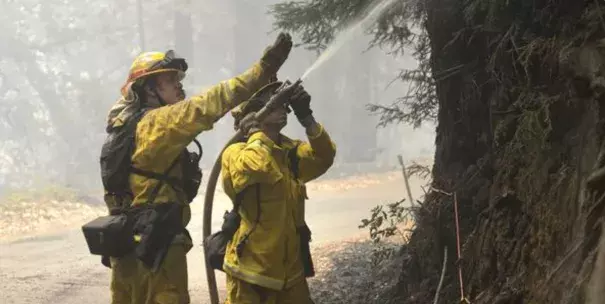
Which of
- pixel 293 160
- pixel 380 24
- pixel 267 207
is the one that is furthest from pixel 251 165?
pixel 380 24

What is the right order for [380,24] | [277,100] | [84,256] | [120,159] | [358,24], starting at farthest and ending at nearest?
1. [84,256]
2. [380,24]
3. [358,24]
4. [120,159]
5. [277,100]

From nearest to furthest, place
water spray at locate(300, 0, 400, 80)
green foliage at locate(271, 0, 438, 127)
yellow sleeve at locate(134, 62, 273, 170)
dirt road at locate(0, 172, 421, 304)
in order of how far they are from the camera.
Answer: yellow sleeve at locate(134, 62, 273, 170) → green foliage at locate(271, 0, 438, 127) → water spray at locate(300, 0, 400, 80) → dirt road at locate(0, 172, 421, 304)

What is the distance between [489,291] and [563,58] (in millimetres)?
1410

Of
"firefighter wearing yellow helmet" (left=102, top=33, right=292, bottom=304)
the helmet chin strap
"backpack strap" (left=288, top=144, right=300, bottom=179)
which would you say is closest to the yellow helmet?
"firefighter wearing yellow helmet" (left=102, top=33, right=292, bottom=304)

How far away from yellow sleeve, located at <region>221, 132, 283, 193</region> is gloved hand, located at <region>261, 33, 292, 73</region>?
49cm

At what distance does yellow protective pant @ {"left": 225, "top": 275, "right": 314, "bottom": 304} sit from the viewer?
3.93 m

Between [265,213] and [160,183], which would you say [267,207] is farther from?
[160,183]

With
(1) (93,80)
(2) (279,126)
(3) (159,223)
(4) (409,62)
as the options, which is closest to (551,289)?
(2) (279,126)

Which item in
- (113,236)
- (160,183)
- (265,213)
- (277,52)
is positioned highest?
(277,52)

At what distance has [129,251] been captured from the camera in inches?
→ 172

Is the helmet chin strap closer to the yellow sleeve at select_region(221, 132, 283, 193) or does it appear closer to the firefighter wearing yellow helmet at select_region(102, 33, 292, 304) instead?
the firefighter wearing yellow helmet at select_region(102, 33, 292, 304)

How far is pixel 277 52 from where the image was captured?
13.0ft

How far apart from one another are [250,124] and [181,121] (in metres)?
0.47

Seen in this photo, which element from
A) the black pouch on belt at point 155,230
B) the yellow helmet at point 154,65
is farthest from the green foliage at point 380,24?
the black pouch on belt at point 155,230
